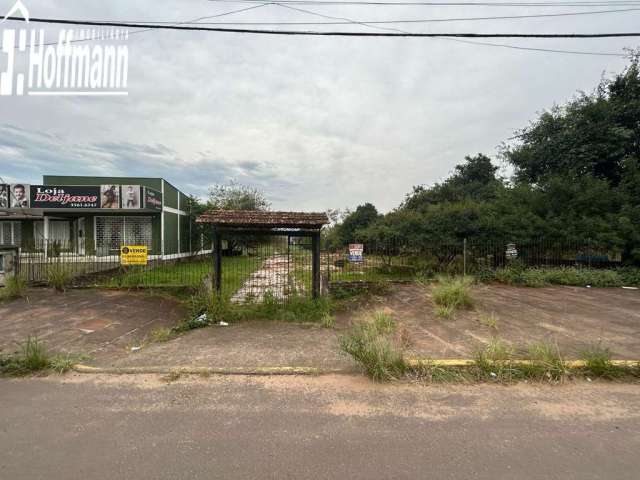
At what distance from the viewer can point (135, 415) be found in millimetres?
3057

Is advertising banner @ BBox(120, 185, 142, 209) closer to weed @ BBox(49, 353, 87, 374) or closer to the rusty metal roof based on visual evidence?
the rusty metal roof

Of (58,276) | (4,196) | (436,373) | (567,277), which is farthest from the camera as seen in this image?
(4,196)

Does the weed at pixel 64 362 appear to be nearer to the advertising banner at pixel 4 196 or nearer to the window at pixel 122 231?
the window at pixel 122 231

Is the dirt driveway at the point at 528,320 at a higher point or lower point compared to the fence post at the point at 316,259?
lower

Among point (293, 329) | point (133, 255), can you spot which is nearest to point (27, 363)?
point (293, 329)

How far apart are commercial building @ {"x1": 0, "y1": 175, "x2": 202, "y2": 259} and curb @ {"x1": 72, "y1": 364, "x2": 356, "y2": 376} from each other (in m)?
14.9

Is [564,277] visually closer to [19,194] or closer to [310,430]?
[310,430]

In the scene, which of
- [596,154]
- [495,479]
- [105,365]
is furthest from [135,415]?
[596,154]

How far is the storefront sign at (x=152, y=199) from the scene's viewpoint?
55.2 feet

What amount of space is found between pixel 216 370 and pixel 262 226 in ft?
13.6

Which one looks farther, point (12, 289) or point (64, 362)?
point (12, 289)

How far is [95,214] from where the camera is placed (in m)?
18.1

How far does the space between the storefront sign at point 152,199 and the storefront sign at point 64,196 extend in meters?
2.67

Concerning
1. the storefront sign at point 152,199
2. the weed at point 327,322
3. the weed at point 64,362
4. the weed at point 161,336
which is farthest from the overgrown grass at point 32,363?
the storefront sign at point 152,199
